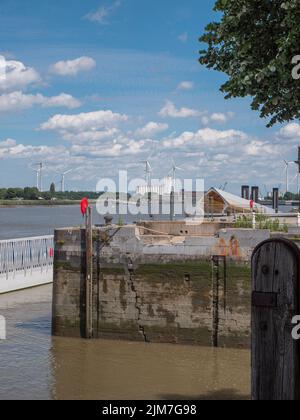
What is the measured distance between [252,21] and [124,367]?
996cm

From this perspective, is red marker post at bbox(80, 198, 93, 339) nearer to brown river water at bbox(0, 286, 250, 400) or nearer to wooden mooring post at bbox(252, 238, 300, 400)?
brown river water at bbox(0, 286, 250, 400)

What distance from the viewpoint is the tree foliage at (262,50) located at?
24.9 feet

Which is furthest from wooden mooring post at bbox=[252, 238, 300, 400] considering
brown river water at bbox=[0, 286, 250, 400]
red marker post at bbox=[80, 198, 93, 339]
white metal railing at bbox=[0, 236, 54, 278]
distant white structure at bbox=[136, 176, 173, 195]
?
distant white structure at bbox=[136, 176, 173, 195]

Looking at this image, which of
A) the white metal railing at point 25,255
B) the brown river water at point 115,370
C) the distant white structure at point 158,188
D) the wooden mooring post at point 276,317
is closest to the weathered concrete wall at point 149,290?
the brown river water at point 115,370

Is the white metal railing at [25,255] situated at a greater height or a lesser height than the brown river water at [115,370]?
greater

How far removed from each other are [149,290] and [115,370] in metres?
2.66

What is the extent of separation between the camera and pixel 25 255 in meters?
29.1

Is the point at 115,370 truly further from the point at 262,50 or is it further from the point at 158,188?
the point at 158,188

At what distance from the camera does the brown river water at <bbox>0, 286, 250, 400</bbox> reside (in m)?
13.4

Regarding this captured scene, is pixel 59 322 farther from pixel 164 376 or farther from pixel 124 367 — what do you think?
pixel 164 376

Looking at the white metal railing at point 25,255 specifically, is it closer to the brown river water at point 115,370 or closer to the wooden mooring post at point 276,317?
the brown river water at point 115,370

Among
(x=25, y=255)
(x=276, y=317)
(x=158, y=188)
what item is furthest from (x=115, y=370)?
(x=158, y=188)

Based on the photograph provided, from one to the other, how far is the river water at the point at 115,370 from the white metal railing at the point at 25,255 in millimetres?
8812
